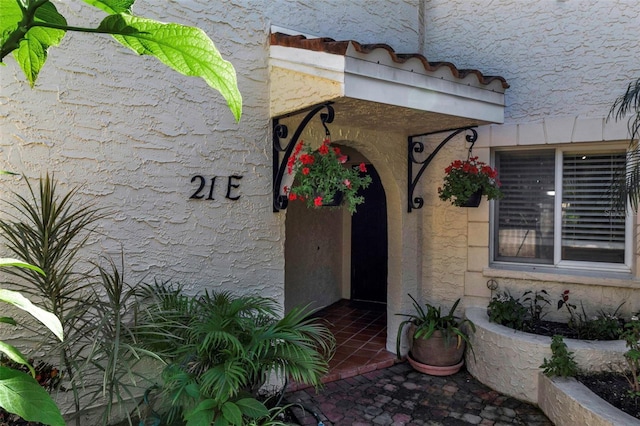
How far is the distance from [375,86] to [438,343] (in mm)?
3409

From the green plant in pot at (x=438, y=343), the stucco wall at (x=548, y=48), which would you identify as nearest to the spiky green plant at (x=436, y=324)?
the green plant in pot at (x=438, y=343)

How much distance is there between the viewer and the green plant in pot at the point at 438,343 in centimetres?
515

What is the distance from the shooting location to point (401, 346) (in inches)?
224

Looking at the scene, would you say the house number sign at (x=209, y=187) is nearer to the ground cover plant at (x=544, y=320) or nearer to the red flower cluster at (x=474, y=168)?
the red flower cluster at (x=474, y=168)

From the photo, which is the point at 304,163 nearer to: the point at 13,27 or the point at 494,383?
the point at 13,27

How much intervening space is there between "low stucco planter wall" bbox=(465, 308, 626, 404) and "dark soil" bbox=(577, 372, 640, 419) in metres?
0.10

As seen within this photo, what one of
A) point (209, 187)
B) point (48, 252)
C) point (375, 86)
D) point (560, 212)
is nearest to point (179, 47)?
point (48, 252)

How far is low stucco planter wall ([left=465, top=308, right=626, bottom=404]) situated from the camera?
427cm

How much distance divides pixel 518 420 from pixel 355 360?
2047 mm

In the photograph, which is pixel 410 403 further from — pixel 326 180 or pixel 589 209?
pixel 589 209

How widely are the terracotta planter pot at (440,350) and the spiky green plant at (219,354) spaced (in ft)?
7.87

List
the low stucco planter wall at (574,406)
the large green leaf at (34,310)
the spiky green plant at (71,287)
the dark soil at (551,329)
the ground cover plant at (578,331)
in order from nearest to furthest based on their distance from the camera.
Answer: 1. the large green leaf at (34,310)
2. the spiky green plant at (71,287)
3. the low stucco planter wall at (574,406)
4. the ground cover plant at (578,331)
5. the dark soil at (551,329)

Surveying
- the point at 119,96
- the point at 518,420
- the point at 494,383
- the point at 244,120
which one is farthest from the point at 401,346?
the point at 119,96

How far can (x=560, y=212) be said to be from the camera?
17.5 ft
